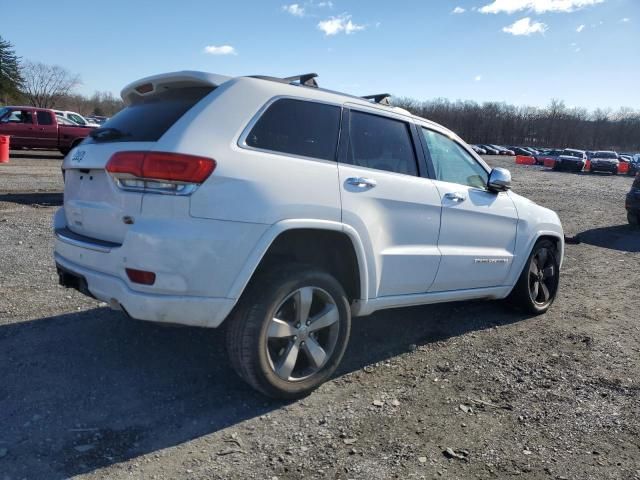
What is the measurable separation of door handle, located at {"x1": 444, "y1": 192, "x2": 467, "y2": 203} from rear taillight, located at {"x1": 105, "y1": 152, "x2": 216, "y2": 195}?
2.05 metres

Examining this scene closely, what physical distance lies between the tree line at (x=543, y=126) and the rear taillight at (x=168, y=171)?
386 ft

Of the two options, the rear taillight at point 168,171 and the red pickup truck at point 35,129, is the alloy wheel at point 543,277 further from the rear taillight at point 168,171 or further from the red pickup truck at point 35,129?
the red pickup truck at point 35,129

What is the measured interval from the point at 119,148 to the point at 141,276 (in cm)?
81

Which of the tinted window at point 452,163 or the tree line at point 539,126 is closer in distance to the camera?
the tinted window at point 452,163

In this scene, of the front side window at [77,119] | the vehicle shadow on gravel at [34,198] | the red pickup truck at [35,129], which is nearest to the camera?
the vehicle shadow on gravel at [34,198]

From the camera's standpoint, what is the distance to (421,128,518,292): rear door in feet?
13.8

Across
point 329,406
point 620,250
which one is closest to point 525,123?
point 620,250

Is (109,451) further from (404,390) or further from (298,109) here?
(298,109)

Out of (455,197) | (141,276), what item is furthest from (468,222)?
(141,276)

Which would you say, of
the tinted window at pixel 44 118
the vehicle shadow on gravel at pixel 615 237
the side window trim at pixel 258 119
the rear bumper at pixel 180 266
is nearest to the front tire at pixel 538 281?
the side window trim at pixel 258 119

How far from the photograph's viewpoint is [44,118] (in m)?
19.5

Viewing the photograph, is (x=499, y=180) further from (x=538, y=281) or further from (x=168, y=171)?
(x=168, y=171)

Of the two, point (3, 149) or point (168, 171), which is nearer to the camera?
point (168, 171)

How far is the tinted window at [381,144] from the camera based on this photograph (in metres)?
3.67
